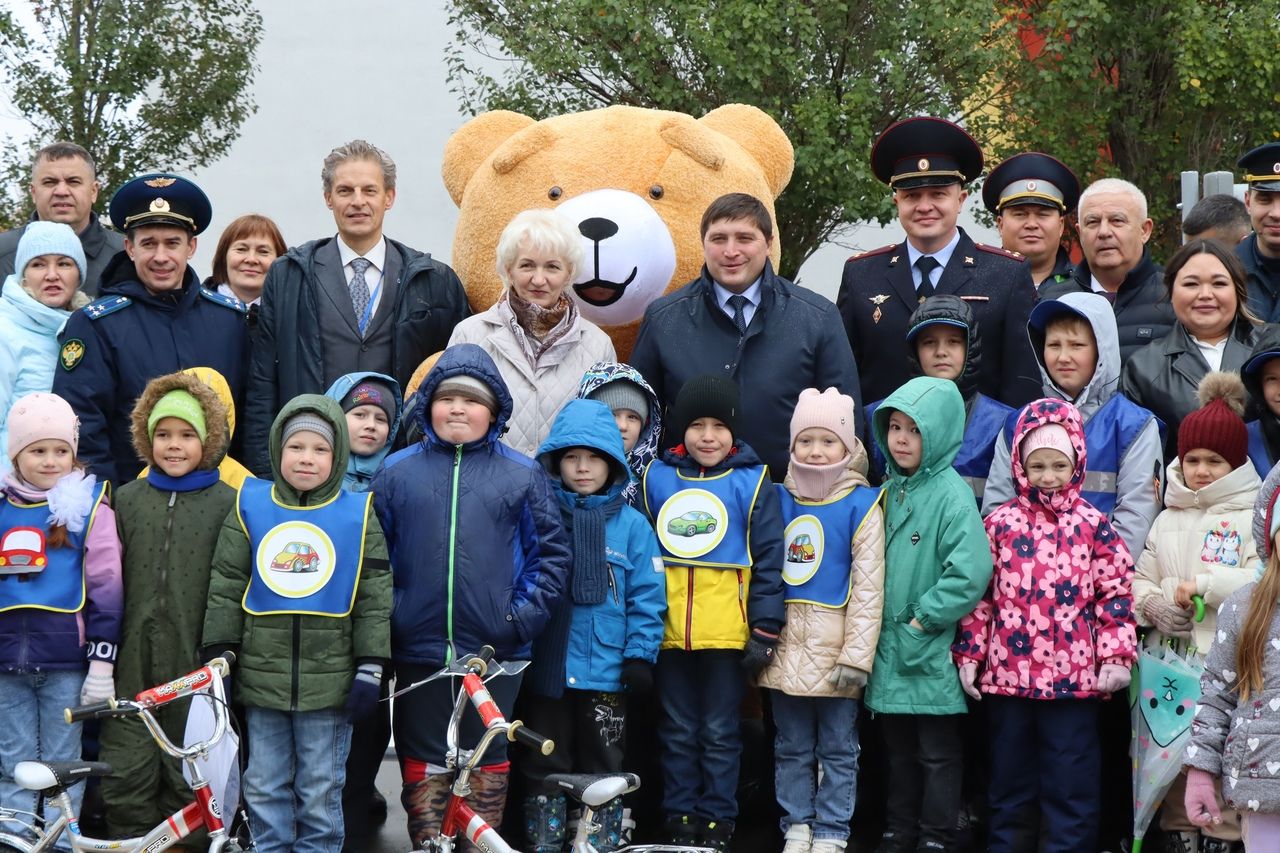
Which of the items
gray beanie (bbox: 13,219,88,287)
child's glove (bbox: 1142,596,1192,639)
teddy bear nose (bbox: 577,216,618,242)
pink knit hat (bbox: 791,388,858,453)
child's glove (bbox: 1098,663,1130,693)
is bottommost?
child's glove (bbox: 1098,663,1130,693)

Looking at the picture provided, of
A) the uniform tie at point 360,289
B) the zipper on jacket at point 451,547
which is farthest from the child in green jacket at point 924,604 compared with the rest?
the uniform tie at point 360,289

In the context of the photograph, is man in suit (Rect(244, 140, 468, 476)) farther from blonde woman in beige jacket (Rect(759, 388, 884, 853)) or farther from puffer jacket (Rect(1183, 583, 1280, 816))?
puffer jacket (Rect(1183, 583, 1280, 816))

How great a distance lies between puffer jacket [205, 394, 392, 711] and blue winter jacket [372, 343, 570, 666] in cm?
12

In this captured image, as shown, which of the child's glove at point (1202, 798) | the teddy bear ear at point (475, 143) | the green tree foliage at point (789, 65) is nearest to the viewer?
the child's glove at point (1202, 798)

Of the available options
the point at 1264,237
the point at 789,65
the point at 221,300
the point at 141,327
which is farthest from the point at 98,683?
the point at 789,65

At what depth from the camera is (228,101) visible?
1538 centimetres

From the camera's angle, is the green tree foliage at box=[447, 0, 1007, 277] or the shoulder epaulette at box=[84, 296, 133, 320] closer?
the shoulder epaulette at box=[84, 296, 133, 320]

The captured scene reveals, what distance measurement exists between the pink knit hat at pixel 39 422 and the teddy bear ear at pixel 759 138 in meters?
3.17

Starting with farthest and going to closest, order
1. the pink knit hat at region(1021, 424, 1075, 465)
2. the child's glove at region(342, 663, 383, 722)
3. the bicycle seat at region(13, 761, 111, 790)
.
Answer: the pink knit hat at region(1021, 424, 1075, 465) → the child's glove at region(342, 663, 383, 722) → the bicycle seat at region(13, 761, 111, 790)

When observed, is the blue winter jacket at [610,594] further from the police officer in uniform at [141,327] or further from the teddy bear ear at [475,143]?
the teddy bear ear at [475,143]

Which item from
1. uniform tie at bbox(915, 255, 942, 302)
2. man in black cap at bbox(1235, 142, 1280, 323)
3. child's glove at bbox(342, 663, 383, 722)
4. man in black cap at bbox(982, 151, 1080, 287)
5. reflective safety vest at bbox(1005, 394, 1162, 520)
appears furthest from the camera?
man in black cap at bbox(982, 151, 1080, 287)

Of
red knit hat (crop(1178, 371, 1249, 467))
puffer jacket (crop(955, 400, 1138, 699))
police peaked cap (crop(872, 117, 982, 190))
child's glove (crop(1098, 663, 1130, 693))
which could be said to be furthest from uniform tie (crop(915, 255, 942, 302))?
child's glove (crop(1098, 663, 1130, 693))

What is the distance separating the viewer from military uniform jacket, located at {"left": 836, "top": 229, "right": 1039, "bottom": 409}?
600 centimetres

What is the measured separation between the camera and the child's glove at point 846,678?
5367mm
